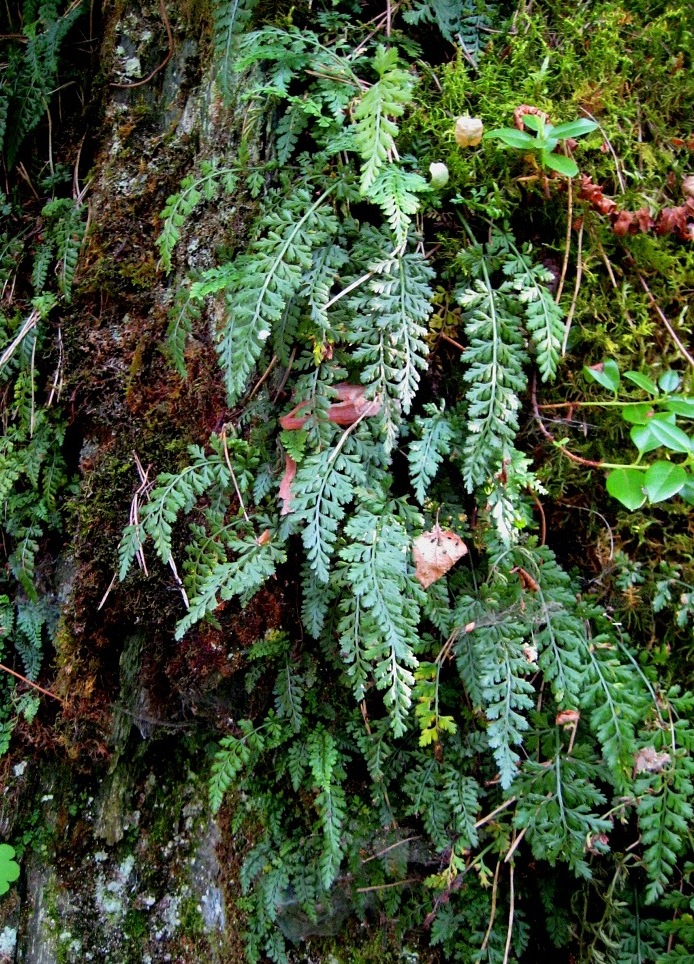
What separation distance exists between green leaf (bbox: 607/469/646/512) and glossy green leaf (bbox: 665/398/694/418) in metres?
0.21

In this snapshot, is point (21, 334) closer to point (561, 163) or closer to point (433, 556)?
point (433, 556)

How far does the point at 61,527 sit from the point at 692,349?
8.11 ft

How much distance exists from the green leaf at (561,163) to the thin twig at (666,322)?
44cm

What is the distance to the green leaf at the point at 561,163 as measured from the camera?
1.93 metres

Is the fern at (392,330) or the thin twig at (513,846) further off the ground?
the fern at (392,330)

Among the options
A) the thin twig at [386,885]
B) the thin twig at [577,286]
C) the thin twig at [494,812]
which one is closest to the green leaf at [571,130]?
the thin twig at [577,286]

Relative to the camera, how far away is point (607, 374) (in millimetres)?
2008

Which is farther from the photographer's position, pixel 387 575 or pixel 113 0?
pixel 113 0

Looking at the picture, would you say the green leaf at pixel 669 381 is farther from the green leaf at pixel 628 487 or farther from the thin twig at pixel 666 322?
the green leaf at pixel 628 487

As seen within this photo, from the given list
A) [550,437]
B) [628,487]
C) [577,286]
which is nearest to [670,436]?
[628,487]

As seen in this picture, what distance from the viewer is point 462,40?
2.27m

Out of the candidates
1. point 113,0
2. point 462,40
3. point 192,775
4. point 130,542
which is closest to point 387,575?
point 130,542

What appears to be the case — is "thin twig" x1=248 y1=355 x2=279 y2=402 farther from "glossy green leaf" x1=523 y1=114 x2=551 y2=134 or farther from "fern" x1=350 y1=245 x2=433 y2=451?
"glossy green leaf" x1=523 y1=114 x2=551 y2=134

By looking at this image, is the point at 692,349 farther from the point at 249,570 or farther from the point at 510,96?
the point at 249,570
